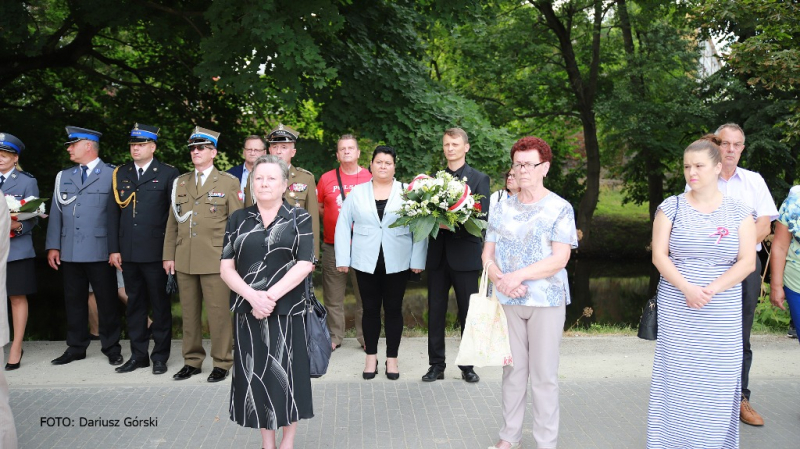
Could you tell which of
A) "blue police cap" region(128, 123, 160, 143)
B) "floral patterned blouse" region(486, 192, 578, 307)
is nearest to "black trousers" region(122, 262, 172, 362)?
"blue police cap" region(128, 123, 160, 143)

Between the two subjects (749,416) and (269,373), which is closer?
(269,373)

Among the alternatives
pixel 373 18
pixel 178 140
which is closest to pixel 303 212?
pixel 373 18

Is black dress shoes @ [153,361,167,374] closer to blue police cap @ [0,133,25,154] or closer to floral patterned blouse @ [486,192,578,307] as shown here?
blue police cap @ [0,133,25,154]

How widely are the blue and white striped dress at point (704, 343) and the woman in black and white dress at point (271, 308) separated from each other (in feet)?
7.60

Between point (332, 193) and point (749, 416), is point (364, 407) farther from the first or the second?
point (749, 416)

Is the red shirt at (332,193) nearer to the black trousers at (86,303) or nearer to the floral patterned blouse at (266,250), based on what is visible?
the black trousers at (86,303)

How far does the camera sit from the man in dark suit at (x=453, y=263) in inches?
234

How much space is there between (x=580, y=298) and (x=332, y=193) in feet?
37.6

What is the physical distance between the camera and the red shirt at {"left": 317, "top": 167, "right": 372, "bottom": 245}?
7.13m

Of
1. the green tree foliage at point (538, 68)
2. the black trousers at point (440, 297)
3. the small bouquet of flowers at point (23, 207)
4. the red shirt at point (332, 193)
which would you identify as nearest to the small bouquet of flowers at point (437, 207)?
the black trousers at point (440, 297)

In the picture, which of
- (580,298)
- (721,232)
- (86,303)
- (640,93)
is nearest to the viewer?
(721,232)

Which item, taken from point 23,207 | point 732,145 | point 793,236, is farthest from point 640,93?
point 23,207

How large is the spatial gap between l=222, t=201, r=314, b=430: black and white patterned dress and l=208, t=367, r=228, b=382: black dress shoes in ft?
6.36

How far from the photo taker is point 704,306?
414cm
